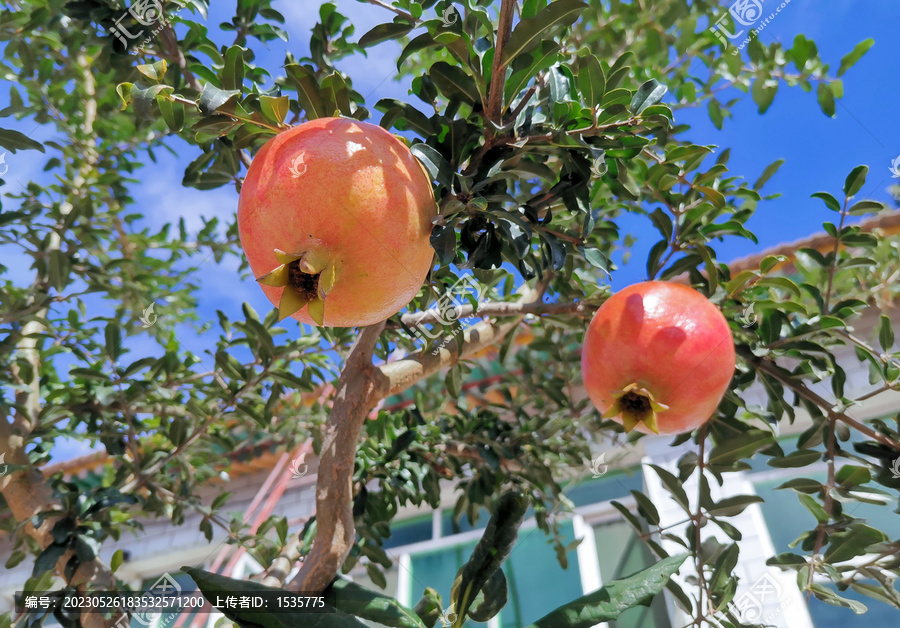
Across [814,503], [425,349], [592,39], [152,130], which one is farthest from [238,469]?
[814,503]

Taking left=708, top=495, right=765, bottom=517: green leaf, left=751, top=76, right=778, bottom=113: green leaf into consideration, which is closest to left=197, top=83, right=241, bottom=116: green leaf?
left=708, top=495, right=765, bottom=517: green leaf

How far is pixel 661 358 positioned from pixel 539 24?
0.62m

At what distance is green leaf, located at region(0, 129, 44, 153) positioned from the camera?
1.52 meters

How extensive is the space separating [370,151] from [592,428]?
177 cm

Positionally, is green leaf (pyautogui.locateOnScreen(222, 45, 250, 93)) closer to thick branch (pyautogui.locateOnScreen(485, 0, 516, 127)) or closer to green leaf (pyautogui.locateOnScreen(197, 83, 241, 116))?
green leaf (pyautogui.locateOnScreen(197, 83, 241, 116))

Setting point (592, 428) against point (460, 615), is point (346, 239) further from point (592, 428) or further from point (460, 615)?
point (592, 428)

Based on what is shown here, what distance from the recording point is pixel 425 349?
1.62m

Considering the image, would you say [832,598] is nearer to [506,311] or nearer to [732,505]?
[732,505]

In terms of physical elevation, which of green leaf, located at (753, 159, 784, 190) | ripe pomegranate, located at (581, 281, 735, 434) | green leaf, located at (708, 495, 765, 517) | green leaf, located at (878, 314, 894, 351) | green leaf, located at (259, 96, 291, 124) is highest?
green leaf, located at (753, 159, 784, 190)

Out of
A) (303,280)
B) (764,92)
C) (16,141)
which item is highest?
(764,92)

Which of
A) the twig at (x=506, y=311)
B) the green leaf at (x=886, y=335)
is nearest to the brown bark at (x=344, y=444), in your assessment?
the twig at (x=506, y=311)

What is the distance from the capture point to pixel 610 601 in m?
0.98

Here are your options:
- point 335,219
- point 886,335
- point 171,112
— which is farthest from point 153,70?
point 886,335

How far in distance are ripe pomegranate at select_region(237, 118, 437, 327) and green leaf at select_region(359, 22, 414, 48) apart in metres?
0.31
